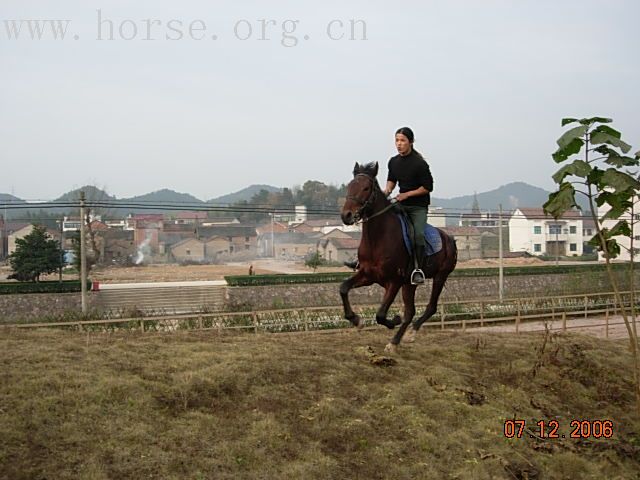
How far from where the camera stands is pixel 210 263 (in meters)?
73.9

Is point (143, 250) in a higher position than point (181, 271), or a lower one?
higher

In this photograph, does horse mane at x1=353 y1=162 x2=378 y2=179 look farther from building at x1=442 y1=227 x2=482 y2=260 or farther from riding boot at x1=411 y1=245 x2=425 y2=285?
building at x1=442 y1=227 x2=482 y2=260

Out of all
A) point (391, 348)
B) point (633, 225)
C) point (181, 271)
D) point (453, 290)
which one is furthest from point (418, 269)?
point (181, 271)

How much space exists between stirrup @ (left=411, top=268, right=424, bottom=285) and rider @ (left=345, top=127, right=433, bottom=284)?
0.26 meters

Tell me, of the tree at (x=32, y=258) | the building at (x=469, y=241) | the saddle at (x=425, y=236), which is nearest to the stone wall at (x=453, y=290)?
the tree at (x=32, y=258)

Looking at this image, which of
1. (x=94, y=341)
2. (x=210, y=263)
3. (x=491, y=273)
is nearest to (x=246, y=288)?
(x=491, y=273)

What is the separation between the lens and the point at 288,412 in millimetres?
7582

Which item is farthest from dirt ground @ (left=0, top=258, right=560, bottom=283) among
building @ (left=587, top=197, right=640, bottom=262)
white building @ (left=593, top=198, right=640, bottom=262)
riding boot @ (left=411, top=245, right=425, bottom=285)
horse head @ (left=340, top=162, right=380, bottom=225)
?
horse head @ (left=340, top=162, right=380, bottom=225)

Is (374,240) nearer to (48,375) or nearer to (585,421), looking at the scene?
(585,421)

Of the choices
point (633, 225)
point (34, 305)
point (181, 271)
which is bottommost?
point (181, 271)

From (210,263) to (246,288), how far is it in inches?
1497
